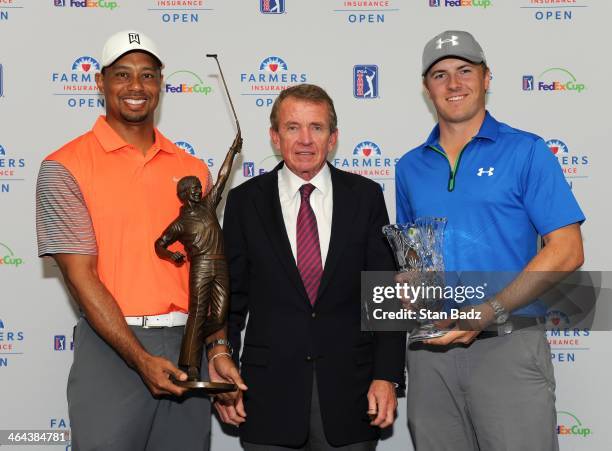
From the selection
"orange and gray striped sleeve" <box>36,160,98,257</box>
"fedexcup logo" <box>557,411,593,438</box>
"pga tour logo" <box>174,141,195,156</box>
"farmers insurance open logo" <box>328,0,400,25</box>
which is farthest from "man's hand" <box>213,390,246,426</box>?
"farmers insurance open logo" <box>328,0,400,25</box>

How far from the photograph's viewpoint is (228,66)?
2.81 meters

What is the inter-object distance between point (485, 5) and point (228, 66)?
108 centimetres

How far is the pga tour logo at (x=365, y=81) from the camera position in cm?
282

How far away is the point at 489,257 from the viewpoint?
6.48 feet

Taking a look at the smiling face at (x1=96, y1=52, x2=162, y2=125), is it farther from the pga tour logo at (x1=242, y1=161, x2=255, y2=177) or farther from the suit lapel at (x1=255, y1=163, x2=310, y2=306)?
the pga tour logo at (x1=242, y1=161, x2=255, y2=177)

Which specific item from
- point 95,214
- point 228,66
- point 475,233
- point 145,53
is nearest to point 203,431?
point 95,214

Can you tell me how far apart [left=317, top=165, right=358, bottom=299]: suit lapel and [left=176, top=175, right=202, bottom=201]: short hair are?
44cm

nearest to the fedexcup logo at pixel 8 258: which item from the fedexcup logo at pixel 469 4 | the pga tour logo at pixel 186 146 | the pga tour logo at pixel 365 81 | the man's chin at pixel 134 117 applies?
the pga tour logo at pixel 186 146

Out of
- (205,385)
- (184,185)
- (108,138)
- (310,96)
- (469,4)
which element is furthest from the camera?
(469,4)

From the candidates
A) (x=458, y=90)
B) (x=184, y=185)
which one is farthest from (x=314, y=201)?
(x=458, y=90)

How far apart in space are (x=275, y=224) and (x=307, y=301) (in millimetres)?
255

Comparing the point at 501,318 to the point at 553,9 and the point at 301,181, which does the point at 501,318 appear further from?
the point at 553,9

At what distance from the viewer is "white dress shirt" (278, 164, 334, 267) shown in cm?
208

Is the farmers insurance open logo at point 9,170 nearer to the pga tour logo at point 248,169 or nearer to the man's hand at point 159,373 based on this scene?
the pga tour logo at point 248,169
